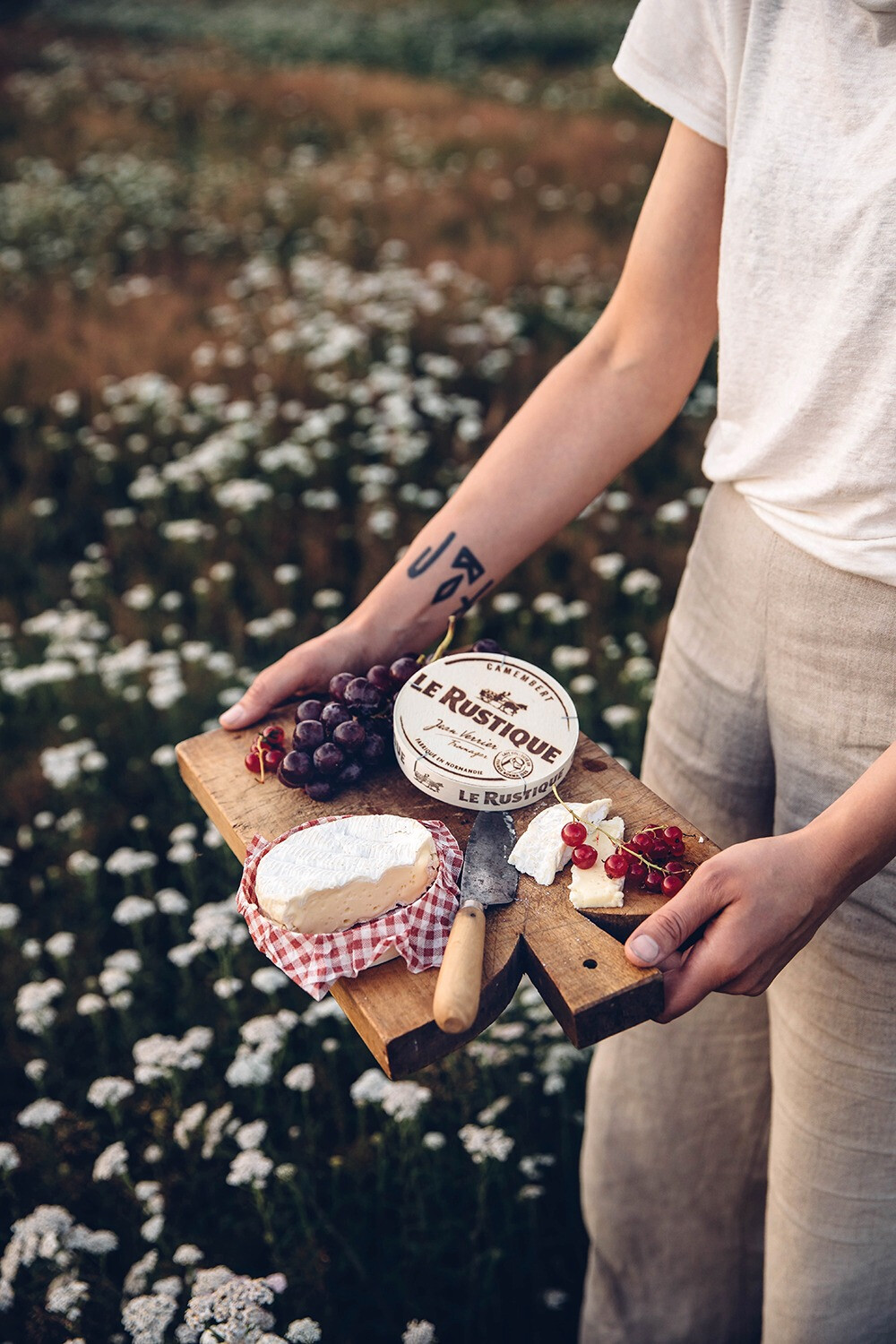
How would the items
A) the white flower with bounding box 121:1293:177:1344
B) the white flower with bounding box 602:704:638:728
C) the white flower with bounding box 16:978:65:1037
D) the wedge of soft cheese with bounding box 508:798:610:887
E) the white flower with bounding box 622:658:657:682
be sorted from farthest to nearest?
the white flower with bounding box 622:658:657:682 → the white flower with bounding box 602:704:638:728 → the white flower with bounding box 16:978:65:1037 → the white flower with bounding box 121:1293:177:1344 → the wedge of soft cheese with bounding box 508:798:610:887

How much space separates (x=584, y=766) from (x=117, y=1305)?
173 centimetres

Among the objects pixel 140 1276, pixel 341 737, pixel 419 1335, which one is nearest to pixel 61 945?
pixel 140 1276

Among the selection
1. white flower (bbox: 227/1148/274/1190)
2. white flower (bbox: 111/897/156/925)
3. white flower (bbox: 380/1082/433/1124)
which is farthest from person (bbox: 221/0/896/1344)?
white flower (bbox: 111/897/156/925)

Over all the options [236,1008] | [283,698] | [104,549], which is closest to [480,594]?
[283,698]

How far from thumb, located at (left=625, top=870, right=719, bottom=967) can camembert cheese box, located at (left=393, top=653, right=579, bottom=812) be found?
0.34m

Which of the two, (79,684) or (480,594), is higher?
(480,594)

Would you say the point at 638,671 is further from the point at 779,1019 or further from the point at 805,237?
the point at 805,237

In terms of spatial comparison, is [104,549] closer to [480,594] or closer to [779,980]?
[480,594]

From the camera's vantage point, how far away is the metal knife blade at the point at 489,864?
1.56 metres

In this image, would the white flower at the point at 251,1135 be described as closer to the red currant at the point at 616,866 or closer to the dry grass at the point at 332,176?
the red currant at the point at 616,866

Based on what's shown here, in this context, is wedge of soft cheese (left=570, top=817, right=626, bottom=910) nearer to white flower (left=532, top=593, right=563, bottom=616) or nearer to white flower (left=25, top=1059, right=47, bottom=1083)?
white flower (left=25, top=1059, right=47, bottom=1083)

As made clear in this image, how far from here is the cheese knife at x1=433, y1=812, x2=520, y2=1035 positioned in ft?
4.50

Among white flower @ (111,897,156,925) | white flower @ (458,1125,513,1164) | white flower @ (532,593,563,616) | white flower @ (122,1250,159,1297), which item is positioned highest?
white flower @ (532,593,563,616)

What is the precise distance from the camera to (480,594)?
2072 mm
